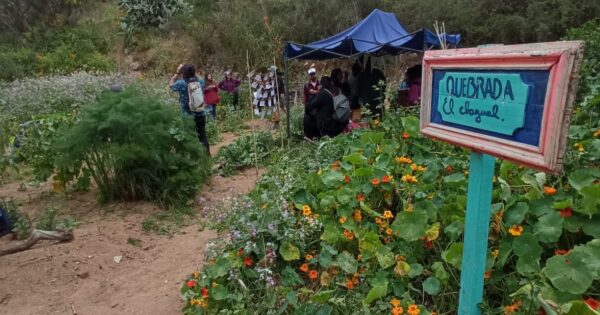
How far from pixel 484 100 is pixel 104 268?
3269mm

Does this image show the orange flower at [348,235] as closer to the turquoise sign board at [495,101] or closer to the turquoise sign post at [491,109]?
the turquoise sign post at [491,109]

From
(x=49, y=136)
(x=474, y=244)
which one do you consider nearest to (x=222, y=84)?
(x=49, y=136)

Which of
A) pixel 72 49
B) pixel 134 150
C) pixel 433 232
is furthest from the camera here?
pixel 72 49

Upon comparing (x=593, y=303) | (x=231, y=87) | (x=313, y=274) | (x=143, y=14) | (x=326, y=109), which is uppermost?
(x=143, y=14)

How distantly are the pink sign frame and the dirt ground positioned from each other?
7.50 ft

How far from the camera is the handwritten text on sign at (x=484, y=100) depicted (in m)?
1.29

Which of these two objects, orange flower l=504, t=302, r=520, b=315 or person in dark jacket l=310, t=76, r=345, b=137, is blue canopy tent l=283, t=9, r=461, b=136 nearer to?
person in dark jacket l=310, t=76, r=345, b=137

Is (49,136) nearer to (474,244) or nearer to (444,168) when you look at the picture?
(444,168)

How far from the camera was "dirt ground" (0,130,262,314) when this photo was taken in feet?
10.1

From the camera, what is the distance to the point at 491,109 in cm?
139

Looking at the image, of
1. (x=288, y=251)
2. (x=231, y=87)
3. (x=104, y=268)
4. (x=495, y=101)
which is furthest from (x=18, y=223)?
(x=231, y=87)

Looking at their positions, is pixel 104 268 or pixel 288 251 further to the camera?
pixel 104 268

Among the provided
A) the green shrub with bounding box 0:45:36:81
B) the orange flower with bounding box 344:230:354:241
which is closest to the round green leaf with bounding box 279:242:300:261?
the orange flower with bounding box 344:230:354:241

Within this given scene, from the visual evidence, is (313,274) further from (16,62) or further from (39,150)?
(16,62)
